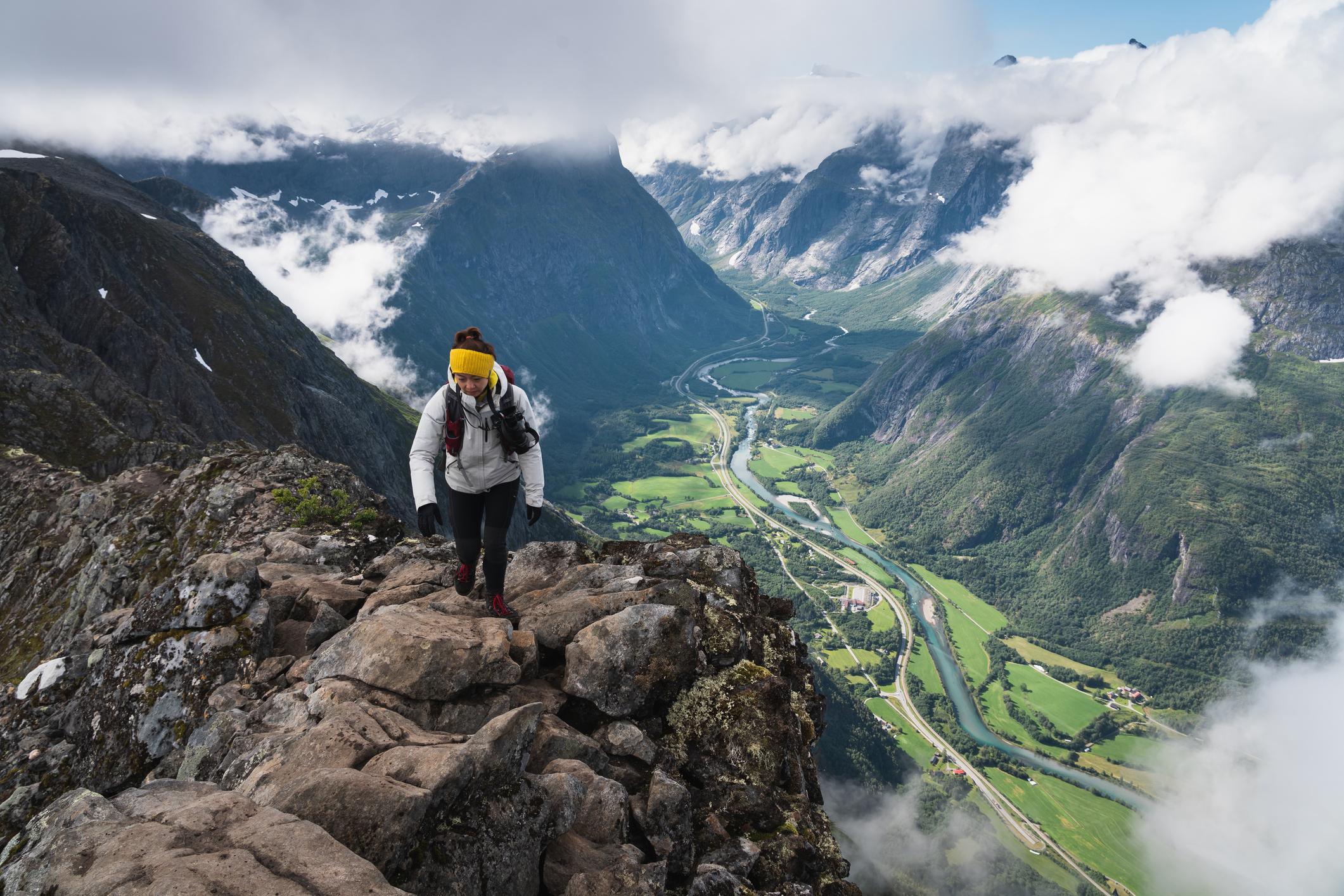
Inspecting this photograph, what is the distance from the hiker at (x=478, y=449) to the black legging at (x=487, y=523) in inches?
0.8

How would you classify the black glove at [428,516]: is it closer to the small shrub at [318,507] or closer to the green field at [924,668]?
the small shrub at [318,507]

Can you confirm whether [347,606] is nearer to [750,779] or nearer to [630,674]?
[630,674]

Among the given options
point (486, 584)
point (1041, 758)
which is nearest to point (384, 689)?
point (486, 584)

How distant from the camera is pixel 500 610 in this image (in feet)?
50.4

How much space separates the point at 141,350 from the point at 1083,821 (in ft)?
611

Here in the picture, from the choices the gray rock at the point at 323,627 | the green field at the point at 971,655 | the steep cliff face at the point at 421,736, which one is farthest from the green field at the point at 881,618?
the gray rock at the point at 323,627

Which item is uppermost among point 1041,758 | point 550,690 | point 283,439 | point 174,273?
point 174,273

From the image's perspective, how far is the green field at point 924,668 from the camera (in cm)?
16650

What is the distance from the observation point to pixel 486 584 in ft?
51.6

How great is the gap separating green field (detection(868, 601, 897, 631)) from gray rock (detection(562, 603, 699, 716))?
188 meters

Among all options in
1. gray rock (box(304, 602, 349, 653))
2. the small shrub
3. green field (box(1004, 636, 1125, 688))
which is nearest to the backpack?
gray rock (box(304, 602, 349, 653))

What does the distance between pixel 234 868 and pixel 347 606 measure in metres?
10.1

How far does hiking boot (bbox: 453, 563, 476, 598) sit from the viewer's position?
15.9 meters

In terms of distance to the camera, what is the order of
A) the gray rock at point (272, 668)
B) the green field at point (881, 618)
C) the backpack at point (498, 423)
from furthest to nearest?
the green field at point (881, 618), the gray rock at point (272, 668), the backpack at point (498, 423)
